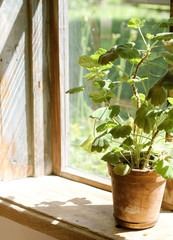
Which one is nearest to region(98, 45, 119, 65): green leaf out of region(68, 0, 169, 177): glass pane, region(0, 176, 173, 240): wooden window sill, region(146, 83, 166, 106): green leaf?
region(146, 83, 166, 106): green leaf

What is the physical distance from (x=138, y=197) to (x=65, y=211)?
398 millimetres

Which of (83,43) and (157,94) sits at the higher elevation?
(83,43)

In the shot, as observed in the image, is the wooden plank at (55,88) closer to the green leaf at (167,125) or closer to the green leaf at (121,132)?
the green leaf at (121,132)

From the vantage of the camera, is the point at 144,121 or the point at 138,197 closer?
the point at 144,121

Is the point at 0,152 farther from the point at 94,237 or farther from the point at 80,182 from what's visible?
the point at 94,237

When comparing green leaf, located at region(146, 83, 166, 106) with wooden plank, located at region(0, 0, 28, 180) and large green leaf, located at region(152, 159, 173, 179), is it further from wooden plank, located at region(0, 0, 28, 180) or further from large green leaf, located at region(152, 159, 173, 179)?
wooden plank, located at region(0, 0, 28, 180)

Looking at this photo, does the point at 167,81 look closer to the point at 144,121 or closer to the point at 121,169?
the point at 144,121

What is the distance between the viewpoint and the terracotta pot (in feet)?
4.29

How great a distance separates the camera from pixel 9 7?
1.71 meters

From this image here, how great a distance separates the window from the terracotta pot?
38 centimetres

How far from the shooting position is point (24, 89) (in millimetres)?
1822

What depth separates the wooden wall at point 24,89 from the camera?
1739 millimetres

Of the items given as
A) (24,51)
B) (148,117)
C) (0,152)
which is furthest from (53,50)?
(148,117)

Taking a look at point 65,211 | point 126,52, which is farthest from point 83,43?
point 65,211
